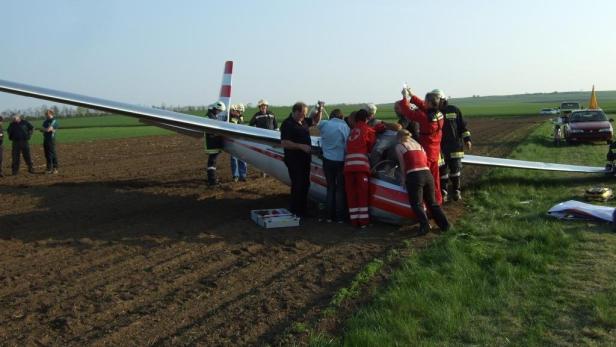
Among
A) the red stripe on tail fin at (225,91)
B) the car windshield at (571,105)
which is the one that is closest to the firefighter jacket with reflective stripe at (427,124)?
the red stripe on tail fin at (225,91)

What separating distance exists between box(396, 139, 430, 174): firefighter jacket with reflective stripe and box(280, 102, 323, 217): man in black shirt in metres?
1.61

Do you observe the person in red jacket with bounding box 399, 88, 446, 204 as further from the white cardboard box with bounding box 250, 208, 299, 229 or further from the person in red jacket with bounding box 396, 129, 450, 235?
the white cardboard box with bounding box 250, 208, 299, 229

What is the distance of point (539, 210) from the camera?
8930 millimetres

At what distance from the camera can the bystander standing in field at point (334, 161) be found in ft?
28.1

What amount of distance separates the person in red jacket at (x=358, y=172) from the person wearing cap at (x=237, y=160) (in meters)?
5.61

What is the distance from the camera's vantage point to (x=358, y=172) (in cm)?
816

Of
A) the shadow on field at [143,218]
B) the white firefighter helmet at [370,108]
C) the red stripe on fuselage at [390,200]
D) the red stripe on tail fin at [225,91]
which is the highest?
the red stripe on tail fin at [225,91]

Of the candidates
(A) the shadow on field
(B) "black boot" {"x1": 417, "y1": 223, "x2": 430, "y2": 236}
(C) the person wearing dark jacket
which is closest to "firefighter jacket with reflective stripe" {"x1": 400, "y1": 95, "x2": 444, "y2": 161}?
(B) "black boot" {"x1": 417, "y1": 223, "x2": 430, "y2": 236}

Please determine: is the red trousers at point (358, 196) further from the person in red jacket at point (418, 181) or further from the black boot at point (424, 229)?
the black boot at point (424, 229)

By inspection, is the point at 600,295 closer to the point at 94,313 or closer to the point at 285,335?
the point at 285,335

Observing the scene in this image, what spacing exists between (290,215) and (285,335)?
13.4 feet

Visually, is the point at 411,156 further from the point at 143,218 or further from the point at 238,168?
the point at 238,168

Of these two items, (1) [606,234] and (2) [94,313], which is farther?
(1) [606,234]

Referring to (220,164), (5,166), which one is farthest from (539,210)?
(5,166)
